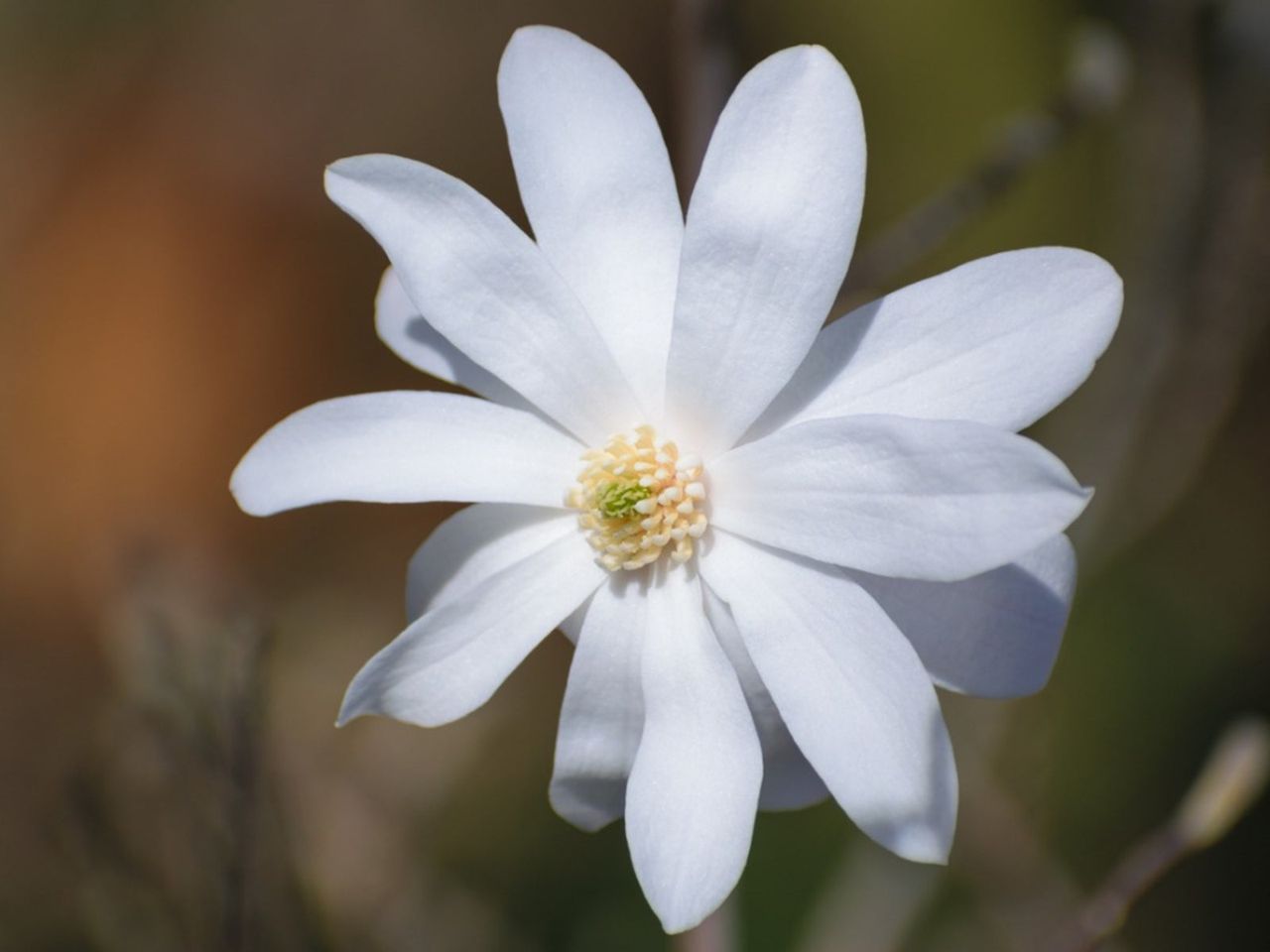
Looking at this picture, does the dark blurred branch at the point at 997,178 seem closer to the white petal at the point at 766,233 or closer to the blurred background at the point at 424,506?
the blurred background at the point at 424,506

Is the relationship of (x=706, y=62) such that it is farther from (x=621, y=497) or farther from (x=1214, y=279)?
(x=1214, y=279)

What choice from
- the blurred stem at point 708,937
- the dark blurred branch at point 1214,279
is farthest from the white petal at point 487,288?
the dark blurred branch at point 1214,279

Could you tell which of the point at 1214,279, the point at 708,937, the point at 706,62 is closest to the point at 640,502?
the point at 708,937

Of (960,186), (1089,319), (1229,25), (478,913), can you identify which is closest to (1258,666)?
(1229,25)

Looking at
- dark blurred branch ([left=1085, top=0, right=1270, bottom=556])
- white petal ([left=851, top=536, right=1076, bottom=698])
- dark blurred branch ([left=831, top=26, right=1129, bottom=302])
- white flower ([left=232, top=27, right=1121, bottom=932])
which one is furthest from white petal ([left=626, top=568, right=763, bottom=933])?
dark blurred branch ([left=1085, top=0, right=1270, bottom=556])

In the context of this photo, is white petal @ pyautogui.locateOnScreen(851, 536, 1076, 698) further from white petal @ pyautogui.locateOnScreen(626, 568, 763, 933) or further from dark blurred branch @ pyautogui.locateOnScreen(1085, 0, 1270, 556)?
dark blurred branch @ pyautogui.locateOnScreen(1085, 0, 1270, 556)

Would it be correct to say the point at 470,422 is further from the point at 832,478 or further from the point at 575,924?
the point at 575,924
